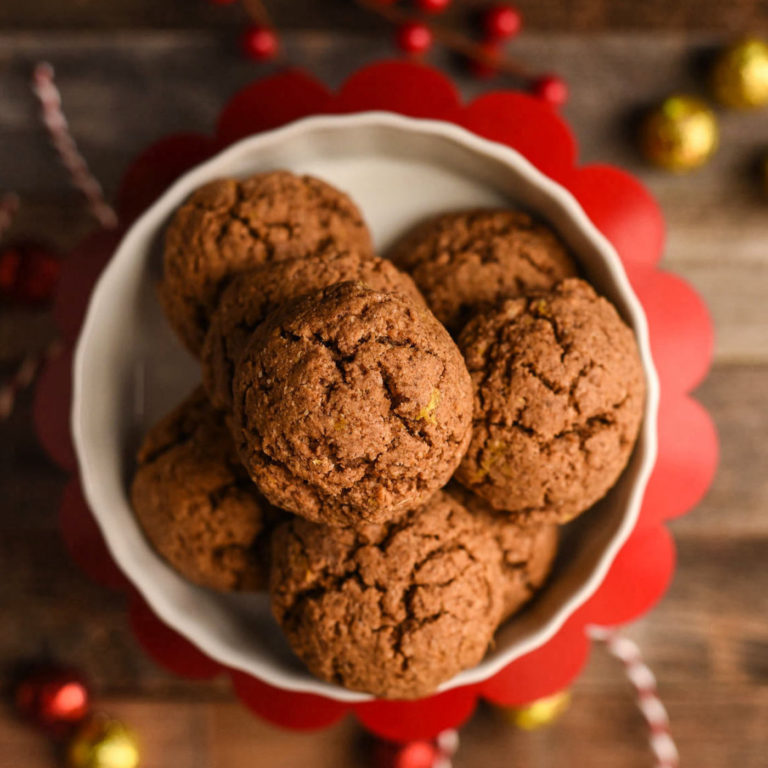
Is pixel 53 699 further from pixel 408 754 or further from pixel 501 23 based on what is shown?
pixel 501 23

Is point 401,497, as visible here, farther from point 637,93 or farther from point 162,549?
point 637,93

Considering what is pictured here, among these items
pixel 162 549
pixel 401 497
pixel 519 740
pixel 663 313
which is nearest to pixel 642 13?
pixel 663 313

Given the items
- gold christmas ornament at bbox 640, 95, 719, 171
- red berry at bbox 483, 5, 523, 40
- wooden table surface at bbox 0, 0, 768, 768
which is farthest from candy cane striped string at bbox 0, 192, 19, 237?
gold christmas ornament at bbox 640, 95, 719, 171

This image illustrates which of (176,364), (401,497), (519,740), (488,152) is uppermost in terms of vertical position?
(488,152)

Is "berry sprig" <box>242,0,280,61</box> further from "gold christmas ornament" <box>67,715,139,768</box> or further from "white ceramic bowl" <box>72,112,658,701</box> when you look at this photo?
"gold christmas ornament" <box>67,715,139,768</box>

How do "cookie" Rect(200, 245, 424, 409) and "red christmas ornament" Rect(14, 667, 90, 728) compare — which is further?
"red christmas ornament" Rect(14, 667, 90, 728)
